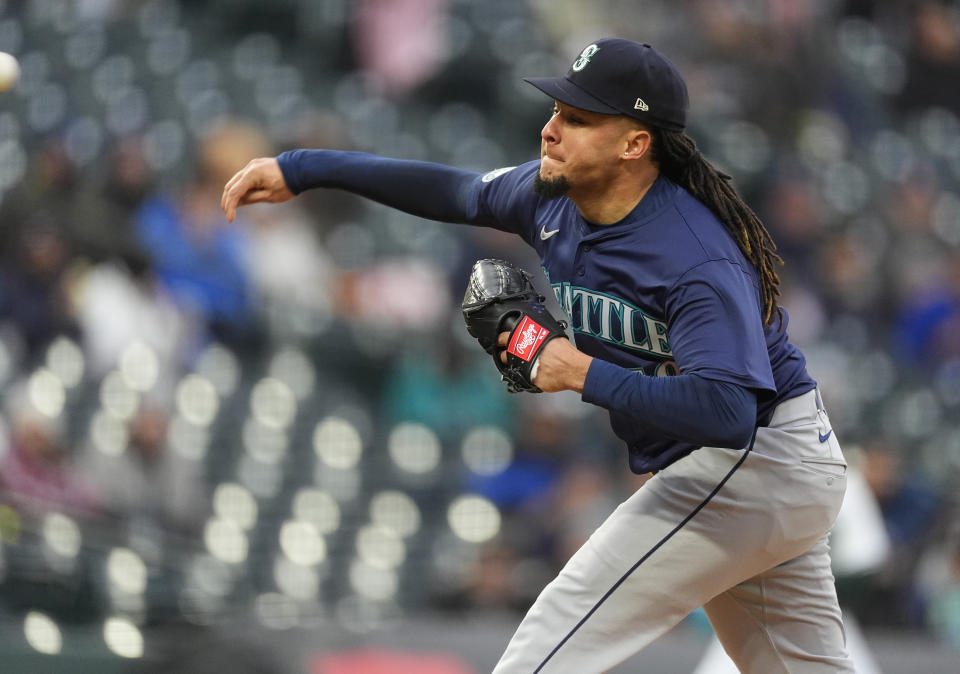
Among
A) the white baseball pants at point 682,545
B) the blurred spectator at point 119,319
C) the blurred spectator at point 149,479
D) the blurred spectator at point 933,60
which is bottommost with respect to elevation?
the white baseball pants at point 682,545

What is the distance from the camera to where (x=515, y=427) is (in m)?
7.44

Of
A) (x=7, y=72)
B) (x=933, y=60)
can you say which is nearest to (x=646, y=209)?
(x=7, y=72)

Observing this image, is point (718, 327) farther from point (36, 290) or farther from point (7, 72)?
point (36, 290)

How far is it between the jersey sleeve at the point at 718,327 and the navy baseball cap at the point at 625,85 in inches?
14.2

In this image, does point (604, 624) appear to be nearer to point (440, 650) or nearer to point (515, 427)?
point (440, 650)

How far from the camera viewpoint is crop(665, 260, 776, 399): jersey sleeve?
277cm

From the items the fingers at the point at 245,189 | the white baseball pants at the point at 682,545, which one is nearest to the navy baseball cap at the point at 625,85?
the white baseball pants at the point at 682,545

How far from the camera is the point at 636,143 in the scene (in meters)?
3.02

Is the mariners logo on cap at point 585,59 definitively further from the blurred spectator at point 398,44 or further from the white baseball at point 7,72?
the blurred spectator at point 398,44

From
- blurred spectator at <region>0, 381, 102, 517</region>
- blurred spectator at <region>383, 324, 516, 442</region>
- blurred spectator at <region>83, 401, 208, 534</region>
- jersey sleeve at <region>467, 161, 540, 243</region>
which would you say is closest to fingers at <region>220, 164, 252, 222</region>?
jersey sleeve at <region>467, 161, 540, 243</region>

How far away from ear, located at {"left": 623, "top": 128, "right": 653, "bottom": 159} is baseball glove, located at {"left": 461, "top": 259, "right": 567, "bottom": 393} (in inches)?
14.0

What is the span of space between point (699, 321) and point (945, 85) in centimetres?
961

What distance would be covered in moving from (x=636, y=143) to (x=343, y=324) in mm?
5020

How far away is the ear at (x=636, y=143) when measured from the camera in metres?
3.01
